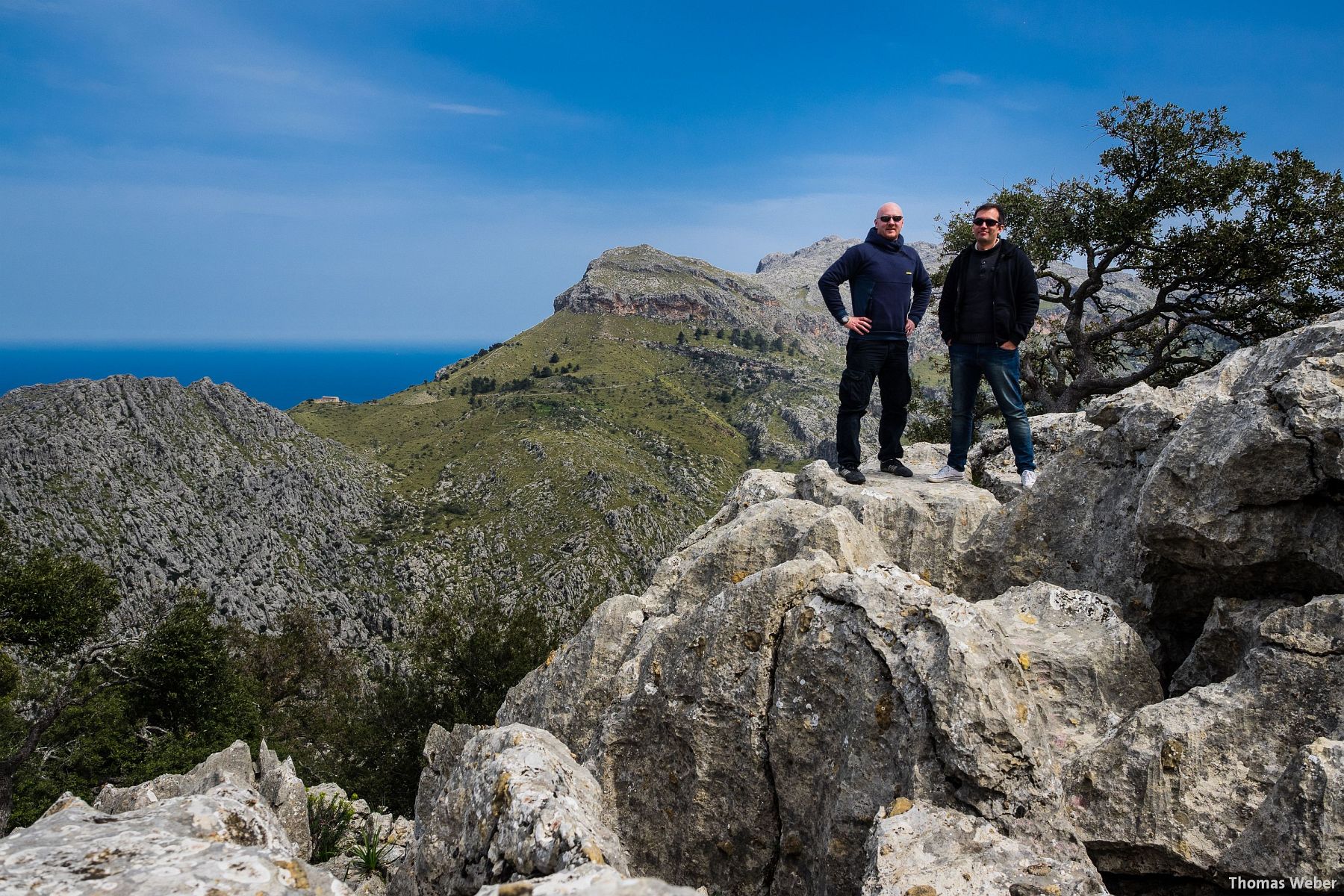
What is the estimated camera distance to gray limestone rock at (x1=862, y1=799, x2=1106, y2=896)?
5133 mm

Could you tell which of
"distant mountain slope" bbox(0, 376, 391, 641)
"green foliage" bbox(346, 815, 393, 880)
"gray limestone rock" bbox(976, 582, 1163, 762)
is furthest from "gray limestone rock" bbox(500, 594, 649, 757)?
"distant mountain slope" bbox(0, 376, 391, 641)

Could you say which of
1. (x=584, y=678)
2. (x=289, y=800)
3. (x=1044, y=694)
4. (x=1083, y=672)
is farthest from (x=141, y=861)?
(x=289, y=800)

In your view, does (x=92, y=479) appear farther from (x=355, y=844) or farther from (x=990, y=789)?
(x=990, y=789)

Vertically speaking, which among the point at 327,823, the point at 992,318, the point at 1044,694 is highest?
the point at 992,318

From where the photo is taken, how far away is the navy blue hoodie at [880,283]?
1266 cm

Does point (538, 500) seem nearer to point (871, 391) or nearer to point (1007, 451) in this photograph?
point (1007, 451)

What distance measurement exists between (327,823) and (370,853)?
426 centimetres

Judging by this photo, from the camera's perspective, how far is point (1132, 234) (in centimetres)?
2594

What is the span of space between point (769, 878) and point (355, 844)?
53.5 feet

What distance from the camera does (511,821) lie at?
6.38 metres

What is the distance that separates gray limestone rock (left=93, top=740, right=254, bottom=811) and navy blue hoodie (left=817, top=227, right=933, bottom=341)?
16.3 m

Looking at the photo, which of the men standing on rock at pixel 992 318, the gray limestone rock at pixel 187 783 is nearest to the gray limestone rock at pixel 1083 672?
the men standing on rock at pixel 992 318

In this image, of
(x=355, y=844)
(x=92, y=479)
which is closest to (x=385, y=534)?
(x=92, y=479)

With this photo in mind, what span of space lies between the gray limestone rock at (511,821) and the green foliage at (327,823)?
1330cm
